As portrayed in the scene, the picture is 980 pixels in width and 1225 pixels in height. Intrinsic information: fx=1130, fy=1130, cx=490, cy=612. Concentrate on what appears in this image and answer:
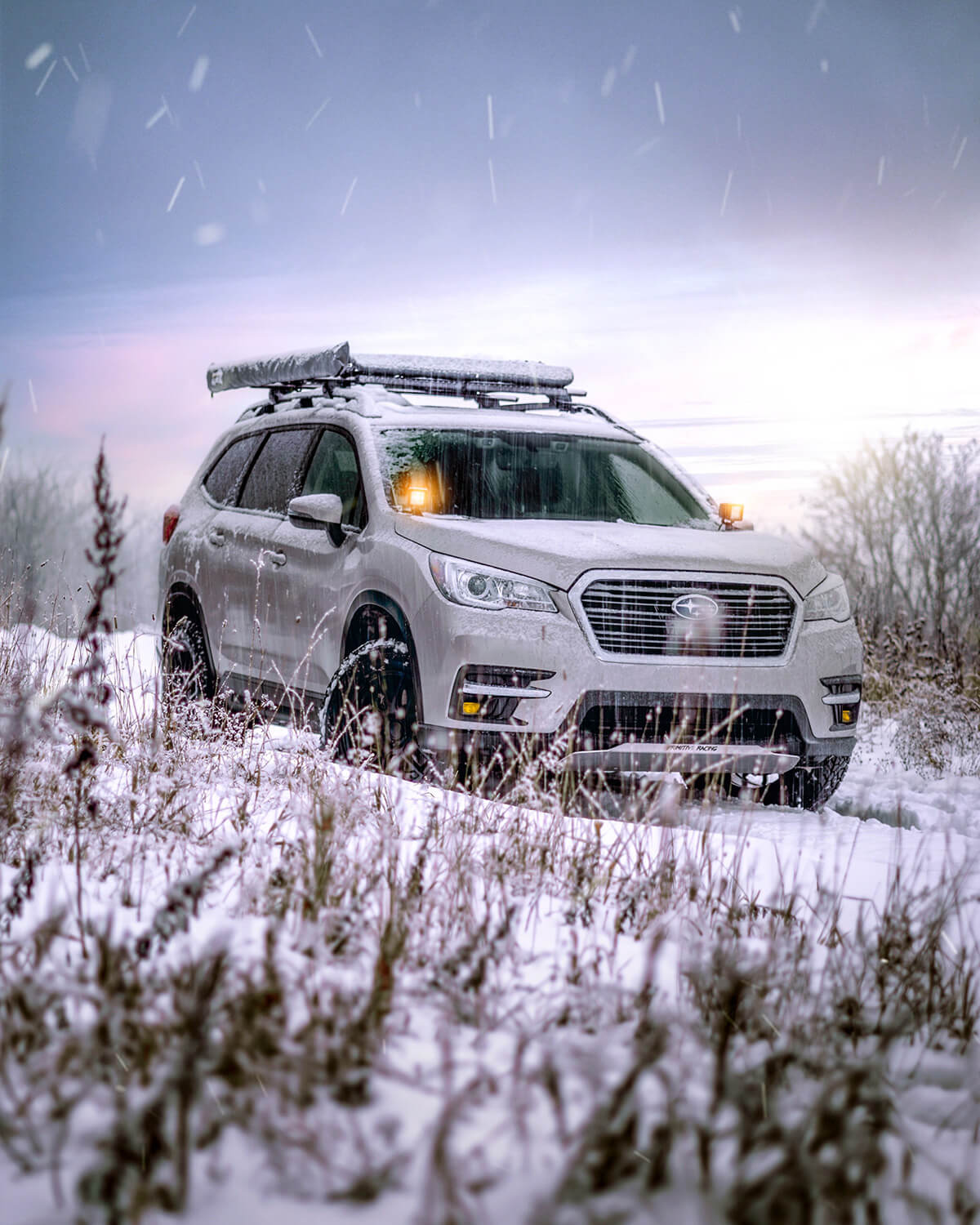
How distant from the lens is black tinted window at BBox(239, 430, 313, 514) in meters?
7.05

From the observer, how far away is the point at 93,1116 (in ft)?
6.77

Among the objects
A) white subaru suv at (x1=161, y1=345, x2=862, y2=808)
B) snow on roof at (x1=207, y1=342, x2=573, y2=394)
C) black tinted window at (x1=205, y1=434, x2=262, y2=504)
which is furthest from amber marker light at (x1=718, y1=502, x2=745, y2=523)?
black tinted window at (x1=205, y1=434, x2=262, y2=504)

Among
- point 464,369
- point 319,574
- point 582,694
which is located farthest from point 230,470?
point 582,694

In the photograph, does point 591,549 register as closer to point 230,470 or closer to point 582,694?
point 582,694

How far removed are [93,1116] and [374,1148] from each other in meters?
0.53

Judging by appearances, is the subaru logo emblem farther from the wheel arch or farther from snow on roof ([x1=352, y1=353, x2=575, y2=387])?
snow on roof ([x1=352, y1=353, x2=575, y2=387])

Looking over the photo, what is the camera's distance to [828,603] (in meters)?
5.87

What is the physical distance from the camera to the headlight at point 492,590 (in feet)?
16.9

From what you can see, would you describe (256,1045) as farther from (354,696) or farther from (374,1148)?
(354,696)

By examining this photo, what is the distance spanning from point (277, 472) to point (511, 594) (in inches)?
105

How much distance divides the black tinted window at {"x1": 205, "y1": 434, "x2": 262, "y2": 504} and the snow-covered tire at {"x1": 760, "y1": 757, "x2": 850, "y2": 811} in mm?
4083

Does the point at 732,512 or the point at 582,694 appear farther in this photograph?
the point at 732,512

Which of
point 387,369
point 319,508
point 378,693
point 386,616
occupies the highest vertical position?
point 387,369

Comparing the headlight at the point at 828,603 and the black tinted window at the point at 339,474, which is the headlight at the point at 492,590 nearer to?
the black tinted window at the point at 339,474
